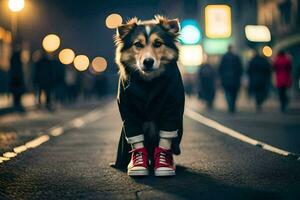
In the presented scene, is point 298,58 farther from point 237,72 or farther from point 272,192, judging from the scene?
point 272,192

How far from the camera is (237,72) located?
18.8 m

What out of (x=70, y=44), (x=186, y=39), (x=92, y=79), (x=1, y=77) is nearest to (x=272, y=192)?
(x=1, y=77)

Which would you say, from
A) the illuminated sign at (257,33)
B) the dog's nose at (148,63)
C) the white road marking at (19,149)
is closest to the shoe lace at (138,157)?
the dog's nose at (148,63)

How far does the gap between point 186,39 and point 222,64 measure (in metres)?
45.8

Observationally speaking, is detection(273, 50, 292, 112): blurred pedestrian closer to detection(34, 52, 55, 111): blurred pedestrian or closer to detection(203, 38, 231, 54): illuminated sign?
detection(34, 52, 55, 111): blurred pedestrian

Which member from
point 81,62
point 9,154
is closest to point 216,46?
point 81,62

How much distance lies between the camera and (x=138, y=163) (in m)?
5.54

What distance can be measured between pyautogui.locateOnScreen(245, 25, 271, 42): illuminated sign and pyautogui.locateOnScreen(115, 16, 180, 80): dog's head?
68.6 ft

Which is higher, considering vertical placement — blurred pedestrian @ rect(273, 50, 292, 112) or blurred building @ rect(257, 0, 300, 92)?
blurred building @ rect(257, 0, 300, 92)

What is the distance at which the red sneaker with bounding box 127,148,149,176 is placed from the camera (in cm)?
546

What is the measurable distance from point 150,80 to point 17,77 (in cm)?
1584

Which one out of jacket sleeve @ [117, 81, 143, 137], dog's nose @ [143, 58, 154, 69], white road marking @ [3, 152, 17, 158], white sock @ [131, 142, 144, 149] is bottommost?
white road marking @ [3, 152, 17, 158]

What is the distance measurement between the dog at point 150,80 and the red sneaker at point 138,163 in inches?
6.8

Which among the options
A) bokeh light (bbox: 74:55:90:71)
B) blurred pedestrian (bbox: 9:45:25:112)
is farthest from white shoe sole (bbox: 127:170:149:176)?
bokeh light (bbox: 74:55:90:71)
